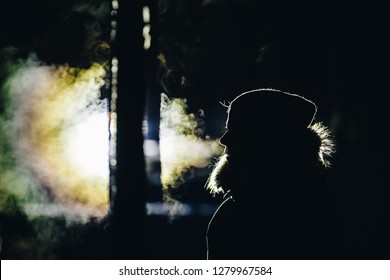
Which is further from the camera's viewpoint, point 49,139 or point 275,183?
point 49,139

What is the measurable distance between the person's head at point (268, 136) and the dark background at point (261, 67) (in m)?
3.48

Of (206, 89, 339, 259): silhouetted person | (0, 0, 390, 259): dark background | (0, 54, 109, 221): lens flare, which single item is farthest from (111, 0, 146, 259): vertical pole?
(0, 54, 109, 221): lens flare

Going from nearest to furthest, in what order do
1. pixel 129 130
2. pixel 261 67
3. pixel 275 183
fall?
pixel 129 130 < pixel 275 183 < pixel 261 67

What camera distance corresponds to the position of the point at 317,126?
300cm

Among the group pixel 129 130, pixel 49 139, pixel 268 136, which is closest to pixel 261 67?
pixel 49 139

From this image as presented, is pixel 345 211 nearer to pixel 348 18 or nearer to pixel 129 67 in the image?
pixel 348 18

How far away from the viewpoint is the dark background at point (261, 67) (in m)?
6.77

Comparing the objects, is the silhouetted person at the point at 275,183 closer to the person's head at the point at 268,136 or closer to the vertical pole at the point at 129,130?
the person's head at the point at 268,136

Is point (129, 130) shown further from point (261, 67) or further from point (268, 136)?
point (261, 67)

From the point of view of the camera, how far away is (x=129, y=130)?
1466mm

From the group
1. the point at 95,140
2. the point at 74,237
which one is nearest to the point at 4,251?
the point at 74,237

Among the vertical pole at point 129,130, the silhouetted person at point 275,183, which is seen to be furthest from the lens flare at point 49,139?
the vertical pole at point 129,130

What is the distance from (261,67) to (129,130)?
6.30 meters

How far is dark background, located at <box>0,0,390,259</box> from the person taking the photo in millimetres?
6766
